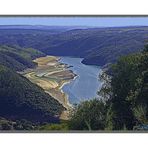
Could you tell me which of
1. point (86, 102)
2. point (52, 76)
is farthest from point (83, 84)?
point (52, 76)

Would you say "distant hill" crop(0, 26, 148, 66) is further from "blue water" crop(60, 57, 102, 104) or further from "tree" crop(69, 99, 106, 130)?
"tree" crop(69, 99, 106, 130)

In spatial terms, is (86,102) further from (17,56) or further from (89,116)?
(17,56)

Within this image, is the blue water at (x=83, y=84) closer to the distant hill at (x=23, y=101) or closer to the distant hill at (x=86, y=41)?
the distant hill at (x=86, y=41)

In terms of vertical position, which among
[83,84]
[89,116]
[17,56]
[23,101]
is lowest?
[89,116]

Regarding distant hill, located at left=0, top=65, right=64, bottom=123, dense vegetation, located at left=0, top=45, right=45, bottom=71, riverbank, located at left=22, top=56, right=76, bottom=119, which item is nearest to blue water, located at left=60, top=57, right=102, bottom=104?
riverbank, located at left=22, top=56, right=76, bottom=119
